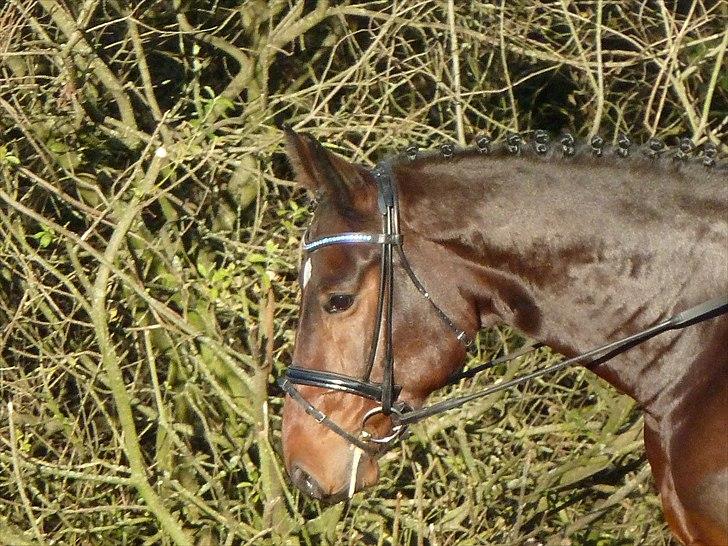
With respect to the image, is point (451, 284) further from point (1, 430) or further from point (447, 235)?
point (1, 430)

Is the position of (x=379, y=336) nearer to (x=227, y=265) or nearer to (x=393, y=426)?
(x=393, y=426)

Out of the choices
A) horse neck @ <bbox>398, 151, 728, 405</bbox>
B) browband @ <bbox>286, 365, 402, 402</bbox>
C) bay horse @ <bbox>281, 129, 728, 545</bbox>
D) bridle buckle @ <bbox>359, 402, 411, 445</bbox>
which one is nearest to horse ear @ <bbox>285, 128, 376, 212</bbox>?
bay horse @ <bbox>281, 129, 728, 545</bbox>

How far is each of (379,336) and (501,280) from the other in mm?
369

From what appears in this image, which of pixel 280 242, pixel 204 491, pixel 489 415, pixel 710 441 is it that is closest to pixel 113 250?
pixel 280 242

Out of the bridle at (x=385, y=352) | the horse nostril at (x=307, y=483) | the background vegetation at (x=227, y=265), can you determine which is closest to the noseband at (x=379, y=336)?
the bridle at (x=385, y=352)

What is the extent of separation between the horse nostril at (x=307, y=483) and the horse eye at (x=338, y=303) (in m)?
0.46

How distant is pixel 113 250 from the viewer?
436 centimetres

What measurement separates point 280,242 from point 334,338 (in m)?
1.91

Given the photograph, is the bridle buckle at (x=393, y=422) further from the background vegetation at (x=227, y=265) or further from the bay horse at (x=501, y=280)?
the background vegetation at (x=227, y=265)

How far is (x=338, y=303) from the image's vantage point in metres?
2.96

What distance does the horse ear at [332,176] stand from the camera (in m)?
2.88

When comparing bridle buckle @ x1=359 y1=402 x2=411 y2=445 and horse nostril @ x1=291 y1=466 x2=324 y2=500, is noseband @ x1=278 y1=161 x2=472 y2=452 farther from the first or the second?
horse nostril @ x1=291 y1=466 x2=324 y2=500

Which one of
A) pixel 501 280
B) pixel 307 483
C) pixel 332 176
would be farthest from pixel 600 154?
pixel 307 483

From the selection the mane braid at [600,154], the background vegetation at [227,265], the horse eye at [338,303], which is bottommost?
the background vegetation at [227,265]
